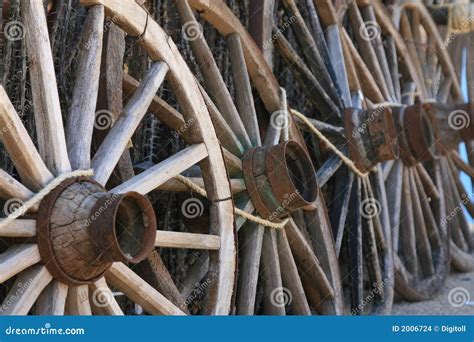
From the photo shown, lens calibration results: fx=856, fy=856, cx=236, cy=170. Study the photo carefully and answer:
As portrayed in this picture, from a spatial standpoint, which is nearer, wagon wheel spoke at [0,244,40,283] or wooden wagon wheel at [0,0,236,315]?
wagon wheel spoke at [0,244,40,283]

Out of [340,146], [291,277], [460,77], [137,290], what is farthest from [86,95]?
[460,77]

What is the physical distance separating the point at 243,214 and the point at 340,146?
1.59m

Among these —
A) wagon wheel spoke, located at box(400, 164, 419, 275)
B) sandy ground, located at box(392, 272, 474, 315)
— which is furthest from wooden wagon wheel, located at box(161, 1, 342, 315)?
wagon wheel spoke, located at box(400, 164, 419, 275)

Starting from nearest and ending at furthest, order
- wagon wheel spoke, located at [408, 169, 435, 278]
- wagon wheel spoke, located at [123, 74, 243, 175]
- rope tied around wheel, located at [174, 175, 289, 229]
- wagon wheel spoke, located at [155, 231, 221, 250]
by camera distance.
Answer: wagon wheel spoke, located at [155, 231, 221, 250]
rope tied around wheel, located at [174, 175, 289, 229]
wagon wheel spoke, located at [123, 74, 243, 175]
wagon wheel spoke, located at [408, 169, 435, 278]

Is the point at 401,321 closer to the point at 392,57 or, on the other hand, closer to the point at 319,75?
the point at 319,75

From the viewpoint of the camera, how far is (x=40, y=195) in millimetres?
2988

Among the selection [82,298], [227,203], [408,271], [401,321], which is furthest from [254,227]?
[408,271]

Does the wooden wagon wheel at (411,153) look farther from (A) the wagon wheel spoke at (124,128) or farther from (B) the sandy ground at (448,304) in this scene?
(A) the wagon wheel spoke at (124,128)

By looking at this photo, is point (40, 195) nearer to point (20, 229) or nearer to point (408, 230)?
point (20, 229)

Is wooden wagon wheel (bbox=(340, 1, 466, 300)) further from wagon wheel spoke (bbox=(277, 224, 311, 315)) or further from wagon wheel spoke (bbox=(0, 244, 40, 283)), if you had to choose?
wagon wheel spoke (bbox=(0, 244, 40, 283))

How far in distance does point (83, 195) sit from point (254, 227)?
4.76 feet

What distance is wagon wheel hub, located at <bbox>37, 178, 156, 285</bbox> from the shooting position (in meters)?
3.01

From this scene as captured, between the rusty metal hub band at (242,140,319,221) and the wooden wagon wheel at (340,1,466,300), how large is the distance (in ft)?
6.39

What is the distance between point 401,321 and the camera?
352 centimetres
